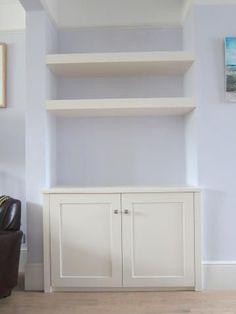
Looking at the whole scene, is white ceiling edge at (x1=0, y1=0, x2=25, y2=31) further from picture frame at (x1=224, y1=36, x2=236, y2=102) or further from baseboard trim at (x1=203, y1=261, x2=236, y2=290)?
baseboard trim at (x1=203, y1=261, x2=236, y2=290)

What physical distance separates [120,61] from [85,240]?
4.45ft

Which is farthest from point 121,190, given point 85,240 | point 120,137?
point 120,137

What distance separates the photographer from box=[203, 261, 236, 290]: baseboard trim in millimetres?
2590

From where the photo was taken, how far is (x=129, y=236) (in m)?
2.54

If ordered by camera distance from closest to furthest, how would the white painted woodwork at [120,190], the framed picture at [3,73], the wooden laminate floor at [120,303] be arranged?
the wooden laminate floor at [120,303] < the white painted woodwork at [120,190] < the framed picture at [3,73]

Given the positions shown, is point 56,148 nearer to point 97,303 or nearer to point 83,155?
point 83,155

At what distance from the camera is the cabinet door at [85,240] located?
2541 millimetres

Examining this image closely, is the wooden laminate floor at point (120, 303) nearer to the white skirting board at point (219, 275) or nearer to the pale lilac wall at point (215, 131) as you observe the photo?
the white skirting board at point (219, 275)

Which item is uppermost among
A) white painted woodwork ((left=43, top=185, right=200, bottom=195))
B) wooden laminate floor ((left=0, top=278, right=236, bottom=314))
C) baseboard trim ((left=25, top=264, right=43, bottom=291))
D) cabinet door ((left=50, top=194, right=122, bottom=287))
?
white painted woodwork ((left=43, top=185, right=200, bottom=195))

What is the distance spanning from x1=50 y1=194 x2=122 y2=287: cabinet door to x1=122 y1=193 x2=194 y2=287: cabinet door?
0.26 ft

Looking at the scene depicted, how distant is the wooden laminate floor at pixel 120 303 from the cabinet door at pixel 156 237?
13cm

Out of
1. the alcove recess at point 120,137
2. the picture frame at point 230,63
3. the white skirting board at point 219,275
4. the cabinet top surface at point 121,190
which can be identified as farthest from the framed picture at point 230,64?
the white skirting board at point 219,275

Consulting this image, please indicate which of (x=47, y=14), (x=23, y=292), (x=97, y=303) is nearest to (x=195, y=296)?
(x=97, y=303)

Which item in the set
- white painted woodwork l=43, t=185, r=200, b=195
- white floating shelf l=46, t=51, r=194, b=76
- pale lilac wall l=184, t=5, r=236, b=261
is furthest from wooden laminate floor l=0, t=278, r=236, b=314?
white floating shelf l=46, t=51, r=194, b=76
